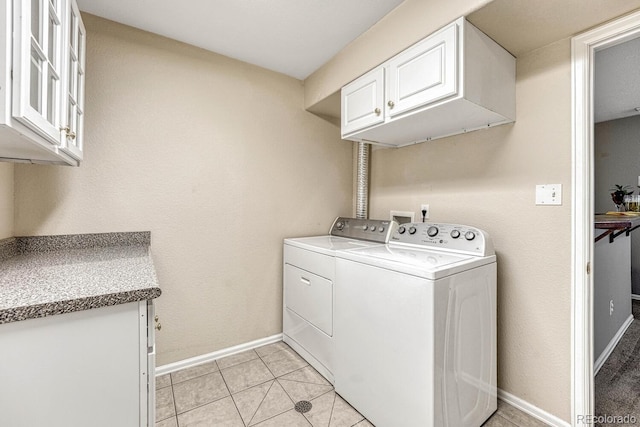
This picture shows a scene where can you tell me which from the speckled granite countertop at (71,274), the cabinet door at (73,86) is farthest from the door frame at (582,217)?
the cabinet door at (73,86)

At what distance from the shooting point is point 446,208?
81.2 inches

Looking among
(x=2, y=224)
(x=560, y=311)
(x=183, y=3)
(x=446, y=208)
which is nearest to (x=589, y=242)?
(x=560, y=311)

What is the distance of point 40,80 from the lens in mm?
956

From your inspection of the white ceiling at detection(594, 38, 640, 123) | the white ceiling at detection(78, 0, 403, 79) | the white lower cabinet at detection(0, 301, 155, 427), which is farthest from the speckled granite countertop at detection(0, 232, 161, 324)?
the white ceiling at detection(594, 38, 640, 123)

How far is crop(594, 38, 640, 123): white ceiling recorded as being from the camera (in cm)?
181

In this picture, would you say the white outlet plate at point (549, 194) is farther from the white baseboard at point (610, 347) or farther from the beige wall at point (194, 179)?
the beige wall at point (194, 179)

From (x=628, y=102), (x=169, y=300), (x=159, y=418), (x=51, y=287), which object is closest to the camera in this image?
(x=51, y=287)

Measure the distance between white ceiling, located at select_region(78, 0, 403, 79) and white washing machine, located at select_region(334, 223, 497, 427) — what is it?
1.40 m

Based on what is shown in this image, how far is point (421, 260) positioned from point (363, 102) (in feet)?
3.63

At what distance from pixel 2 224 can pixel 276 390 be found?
68.4 inches

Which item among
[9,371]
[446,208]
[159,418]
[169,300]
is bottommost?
[159,418]

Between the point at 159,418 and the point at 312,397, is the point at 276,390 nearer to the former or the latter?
the point at 312,397

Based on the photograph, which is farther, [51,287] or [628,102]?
[628,102]

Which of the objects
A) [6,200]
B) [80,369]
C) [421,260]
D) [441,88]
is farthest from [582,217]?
[6,200]
